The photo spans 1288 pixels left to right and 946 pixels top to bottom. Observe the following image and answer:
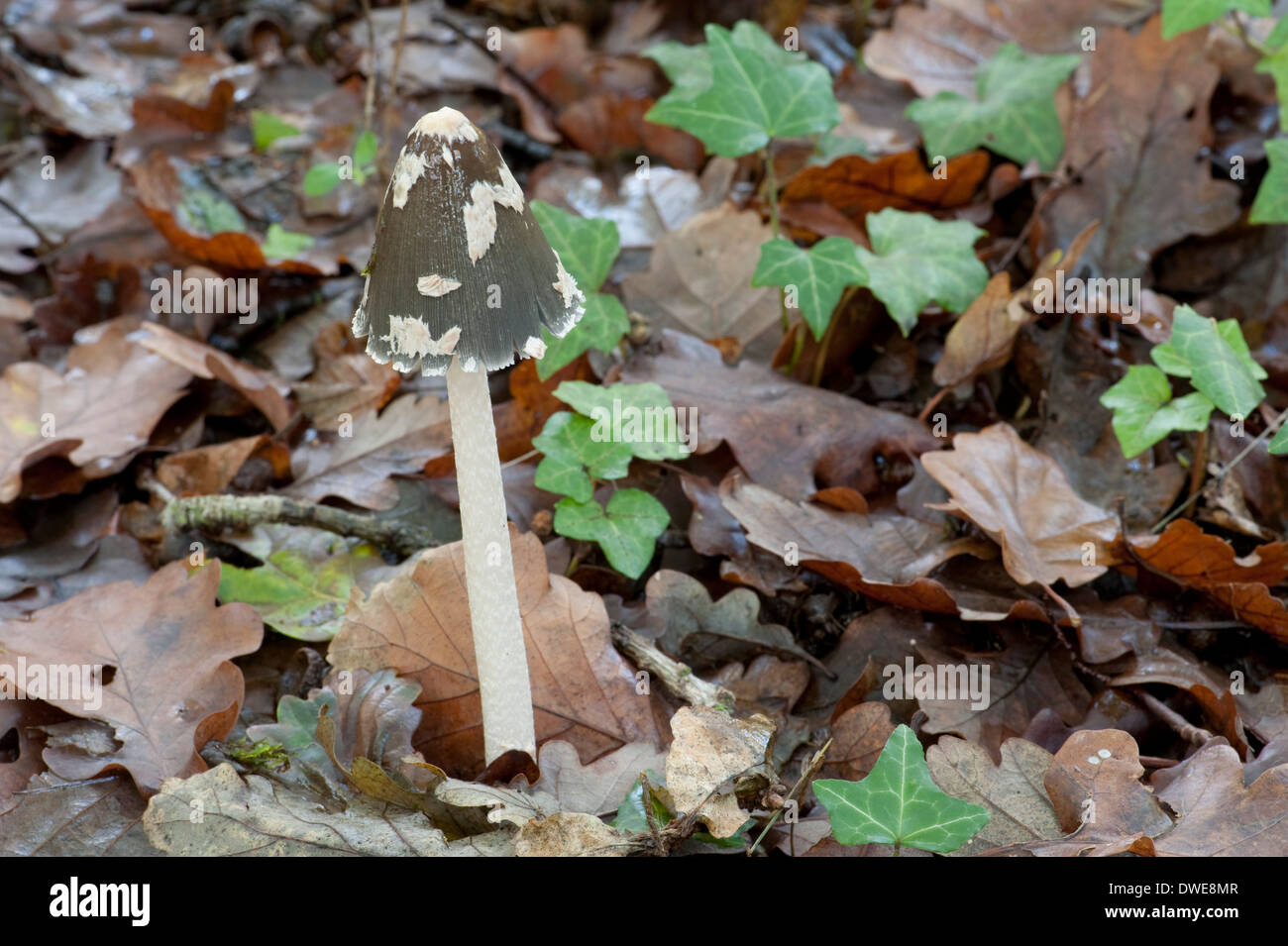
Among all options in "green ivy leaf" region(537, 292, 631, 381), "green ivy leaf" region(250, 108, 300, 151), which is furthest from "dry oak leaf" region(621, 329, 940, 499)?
"green ivy leaf" region(250, 108, 300, 151)

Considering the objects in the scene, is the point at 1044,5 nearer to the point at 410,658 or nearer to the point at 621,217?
the point at 621,217

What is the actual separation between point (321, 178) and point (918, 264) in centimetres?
279

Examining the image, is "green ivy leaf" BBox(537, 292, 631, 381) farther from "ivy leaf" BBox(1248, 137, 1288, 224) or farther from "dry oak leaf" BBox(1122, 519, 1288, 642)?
"ivy leaf" BBox(1248, 137, 1288, 224)

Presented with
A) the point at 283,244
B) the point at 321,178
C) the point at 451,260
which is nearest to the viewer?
the point at 451,260

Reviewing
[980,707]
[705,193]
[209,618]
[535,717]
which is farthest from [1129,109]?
Result: [209,618]

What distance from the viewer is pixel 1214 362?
3.15m

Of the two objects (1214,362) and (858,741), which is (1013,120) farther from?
(858,741)

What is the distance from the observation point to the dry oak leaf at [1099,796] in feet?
7.85

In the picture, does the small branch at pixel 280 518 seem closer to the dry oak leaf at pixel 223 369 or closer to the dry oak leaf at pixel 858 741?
the dry oak leaf at pixel 223 369

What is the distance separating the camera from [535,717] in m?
2.94

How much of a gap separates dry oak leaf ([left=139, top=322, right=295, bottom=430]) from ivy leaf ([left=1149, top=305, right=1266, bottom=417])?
9.97 feet

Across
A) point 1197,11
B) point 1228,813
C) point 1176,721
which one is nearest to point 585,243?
point 1176,721

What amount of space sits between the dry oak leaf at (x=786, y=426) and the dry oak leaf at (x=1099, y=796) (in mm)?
1182

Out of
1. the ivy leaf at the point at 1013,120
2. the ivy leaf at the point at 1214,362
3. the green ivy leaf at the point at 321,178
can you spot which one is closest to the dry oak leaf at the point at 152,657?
the green ivy leaf at the point at 321,178
